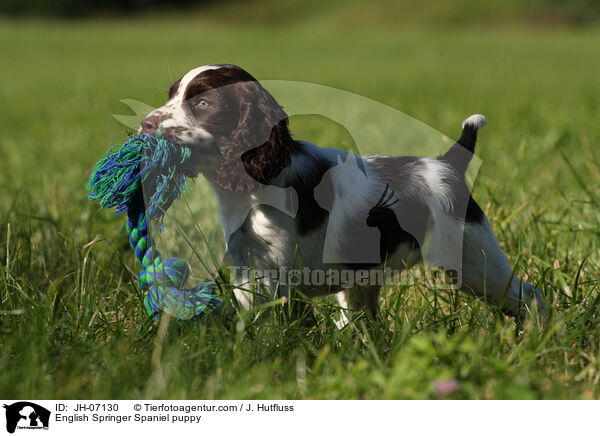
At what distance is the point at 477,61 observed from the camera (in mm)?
18969

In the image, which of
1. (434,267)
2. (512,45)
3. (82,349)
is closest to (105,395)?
(82,349)

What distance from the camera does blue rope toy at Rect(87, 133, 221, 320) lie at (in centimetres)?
228

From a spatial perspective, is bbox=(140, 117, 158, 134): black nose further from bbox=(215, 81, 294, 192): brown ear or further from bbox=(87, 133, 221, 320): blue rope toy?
bbox=(215, 81, 294, 192): brown ear

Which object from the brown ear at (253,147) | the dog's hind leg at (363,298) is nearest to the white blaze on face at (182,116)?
the brown ear at (253,147)

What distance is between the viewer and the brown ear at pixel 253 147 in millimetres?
2289

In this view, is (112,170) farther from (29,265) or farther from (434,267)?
(434,267)

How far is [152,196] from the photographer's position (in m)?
2.38

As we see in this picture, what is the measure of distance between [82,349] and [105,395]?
0.24 meters

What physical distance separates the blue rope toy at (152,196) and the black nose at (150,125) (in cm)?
2

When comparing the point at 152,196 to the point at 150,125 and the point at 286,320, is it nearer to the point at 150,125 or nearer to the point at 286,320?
the point at 150,125
